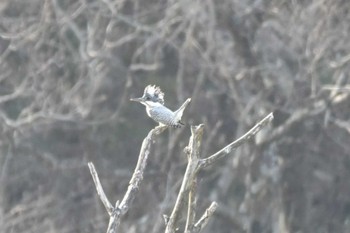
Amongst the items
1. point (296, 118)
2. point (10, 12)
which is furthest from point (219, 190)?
point (10, 12)

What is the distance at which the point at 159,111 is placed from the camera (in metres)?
5.48

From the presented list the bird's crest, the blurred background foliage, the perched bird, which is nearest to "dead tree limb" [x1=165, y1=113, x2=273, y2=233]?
the perched bird

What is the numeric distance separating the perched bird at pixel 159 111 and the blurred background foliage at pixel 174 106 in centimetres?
672

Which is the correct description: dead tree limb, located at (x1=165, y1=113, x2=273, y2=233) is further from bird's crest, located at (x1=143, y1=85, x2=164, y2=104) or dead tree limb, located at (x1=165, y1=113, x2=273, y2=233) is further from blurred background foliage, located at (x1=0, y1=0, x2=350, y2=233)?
blurred background foliage, located at (x1=0, y1=0, x2=350, y2=233)

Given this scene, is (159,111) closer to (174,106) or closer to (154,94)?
(154,94)

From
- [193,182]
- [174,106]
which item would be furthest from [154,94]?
[174,106]

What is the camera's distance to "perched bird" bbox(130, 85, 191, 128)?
5.43 m

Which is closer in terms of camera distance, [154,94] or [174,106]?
[154,94]

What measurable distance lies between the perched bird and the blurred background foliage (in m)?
6.72

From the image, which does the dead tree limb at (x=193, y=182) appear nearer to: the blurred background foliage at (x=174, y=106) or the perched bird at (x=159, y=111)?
the perched bird at (x=159, y=111)

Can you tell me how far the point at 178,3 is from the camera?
13.2m

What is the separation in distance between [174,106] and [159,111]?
843 centimetres

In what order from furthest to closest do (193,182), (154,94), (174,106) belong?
(174,106), (154,94), (193,182)

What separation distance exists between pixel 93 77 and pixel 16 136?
0.95 metres
